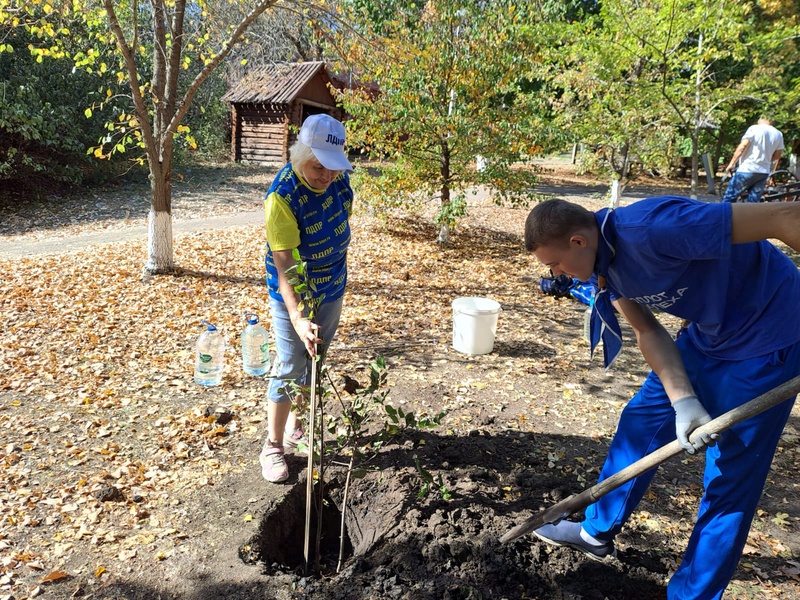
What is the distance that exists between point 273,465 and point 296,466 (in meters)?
0.18

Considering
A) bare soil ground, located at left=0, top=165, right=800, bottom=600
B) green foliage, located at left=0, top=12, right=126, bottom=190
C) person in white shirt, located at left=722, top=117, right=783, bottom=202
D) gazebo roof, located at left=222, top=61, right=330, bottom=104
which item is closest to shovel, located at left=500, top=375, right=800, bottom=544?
bare soil ground, located at left=0, top=165, right=800, bottom=600

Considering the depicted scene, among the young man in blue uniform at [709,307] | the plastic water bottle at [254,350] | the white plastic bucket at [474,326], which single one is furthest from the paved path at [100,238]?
the young man in blue uniform at [709,307]

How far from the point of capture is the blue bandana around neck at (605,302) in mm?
2084

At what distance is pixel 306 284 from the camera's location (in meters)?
2.50

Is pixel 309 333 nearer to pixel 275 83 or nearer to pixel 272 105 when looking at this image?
pixel 272 105

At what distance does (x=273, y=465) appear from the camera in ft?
10.8

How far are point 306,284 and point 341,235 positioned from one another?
2.12ft

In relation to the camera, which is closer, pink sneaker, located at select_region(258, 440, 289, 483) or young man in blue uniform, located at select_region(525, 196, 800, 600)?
young man in blue uniform, located at select_region(525, 196, 800, 600)

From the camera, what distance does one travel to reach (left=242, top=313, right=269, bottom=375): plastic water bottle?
15.6 feet

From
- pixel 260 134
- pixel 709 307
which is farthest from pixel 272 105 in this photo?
→ pixel 709 307

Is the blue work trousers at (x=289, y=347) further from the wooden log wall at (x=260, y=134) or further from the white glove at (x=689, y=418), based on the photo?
the wooden log wall at (x=260, y=134)

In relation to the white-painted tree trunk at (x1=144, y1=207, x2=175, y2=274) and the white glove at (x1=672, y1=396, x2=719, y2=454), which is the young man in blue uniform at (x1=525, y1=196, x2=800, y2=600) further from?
the white-painted tree trunk at (x1=144, y1=207, x2=175, y2=274)

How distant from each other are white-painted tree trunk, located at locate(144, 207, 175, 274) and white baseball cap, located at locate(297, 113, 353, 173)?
4935 millimetres

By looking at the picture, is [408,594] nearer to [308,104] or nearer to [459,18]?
[459,18]
